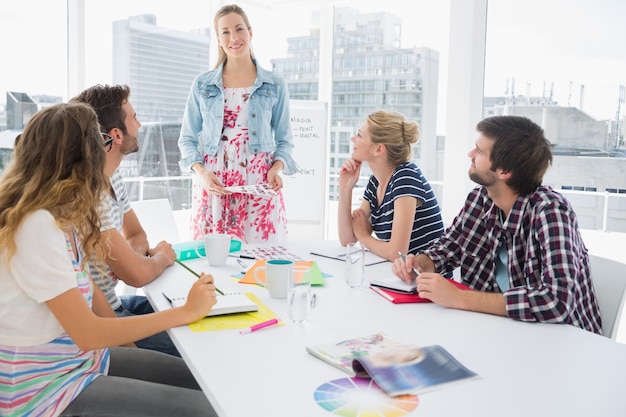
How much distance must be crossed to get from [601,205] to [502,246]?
2.23 m

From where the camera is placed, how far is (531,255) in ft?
5.57

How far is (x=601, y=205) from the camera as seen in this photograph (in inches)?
150

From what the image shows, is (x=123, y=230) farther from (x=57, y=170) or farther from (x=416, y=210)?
(x=416, y=210)

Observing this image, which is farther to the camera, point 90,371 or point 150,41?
point 150,41

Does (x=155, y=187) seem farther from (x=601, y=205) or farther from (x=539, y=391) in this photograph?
(x=539, y=391)

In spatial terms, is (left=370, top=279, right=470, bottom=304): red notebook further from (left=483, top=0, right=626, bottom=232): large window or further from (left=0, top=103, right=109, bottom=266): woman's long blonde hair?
(left=483, top=0, right=626, bottom=232): large window

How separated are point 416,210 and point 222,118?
1.25 meters

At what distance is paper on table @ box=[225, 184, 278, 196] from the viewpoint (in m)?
2.80

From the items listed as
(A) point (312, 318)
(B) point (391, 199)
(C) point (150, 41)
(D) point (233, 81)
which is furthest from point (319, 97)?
(A) point (312, 318)

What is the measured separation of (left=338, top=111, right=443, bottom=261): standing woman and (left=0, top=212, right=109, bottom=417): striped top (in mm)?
1293

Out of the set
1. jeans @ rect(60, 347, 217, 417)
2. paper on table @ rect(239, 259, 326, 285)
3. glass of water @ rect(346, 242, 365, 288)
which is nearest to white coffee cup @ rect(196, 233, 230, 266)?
paper on table @ rect(239, 259, 326, 285)

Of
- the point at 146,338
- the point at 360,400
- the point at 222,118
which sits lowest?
the point at 146,338

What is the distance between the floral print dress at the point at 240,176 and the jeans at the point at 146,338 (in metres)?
0.90

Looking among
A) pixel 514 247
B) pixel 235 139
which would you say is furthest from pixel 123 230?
pixel 514 247
